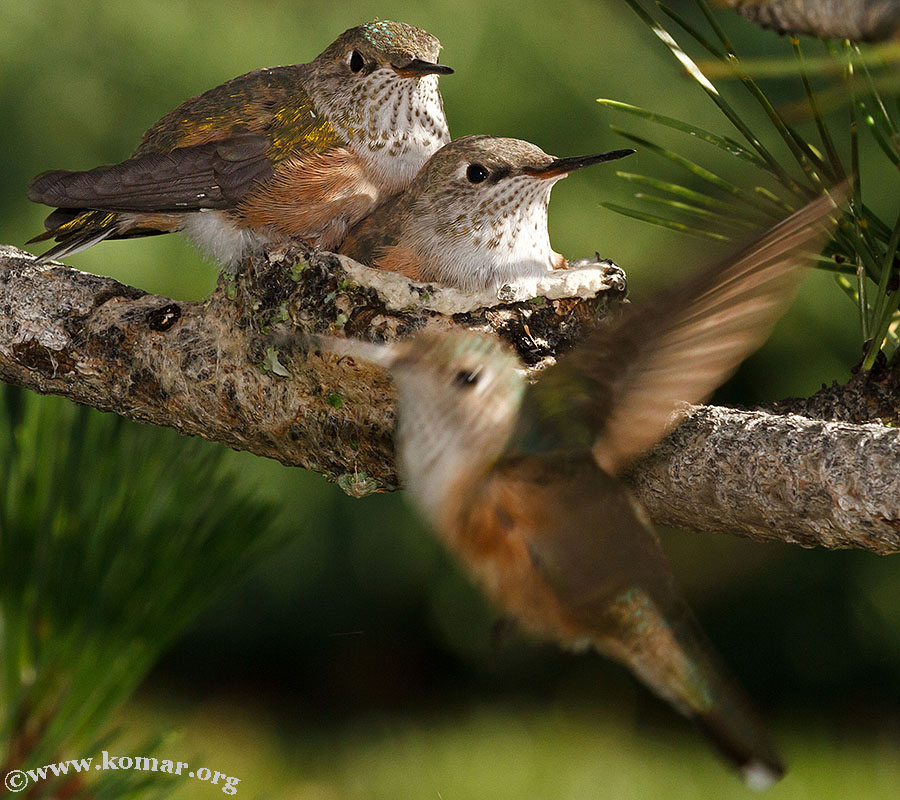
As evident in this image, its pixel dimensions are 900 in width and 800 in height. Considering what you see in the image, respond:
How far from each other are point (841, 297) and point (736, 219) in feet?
3.41

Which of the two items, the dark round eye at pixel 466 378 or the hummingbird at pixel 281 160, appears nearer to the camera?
the dark round eye at pixel 466 378

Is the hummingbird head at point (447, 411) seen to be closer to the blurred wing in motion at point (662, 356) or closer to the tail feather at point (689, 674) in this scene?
the blurred wing in motion at point (662, 356)

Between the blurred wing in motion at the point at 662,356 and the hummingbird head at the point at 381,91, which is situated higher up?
the hummingbird head at the point at 381,91

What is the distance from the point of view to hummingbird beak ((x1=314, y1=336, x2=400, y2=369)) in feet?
2.20

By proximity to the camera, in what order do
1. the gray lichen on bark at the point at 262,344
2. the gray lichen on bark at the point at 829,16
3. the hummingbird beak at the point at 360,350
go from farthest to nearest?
the gray lichen on bark at the point at 262,344 < the hummingbird beak at the point at 360,350 < the gray lichen on bark at the point at 829,16

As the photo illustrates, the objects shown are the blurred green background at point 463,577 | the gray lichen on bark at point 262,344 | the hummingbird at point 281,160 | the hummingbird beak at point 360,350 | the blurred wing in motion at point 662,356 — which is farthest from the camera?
the blurred green background at point 463,577

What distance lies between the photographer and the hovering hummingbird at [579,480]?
62 centimetres

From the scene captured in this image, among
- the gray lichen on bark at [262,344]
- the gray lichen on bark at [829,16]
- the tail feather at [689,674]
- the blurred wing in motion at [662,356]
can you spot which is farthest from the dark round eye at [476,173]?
the gray lichen on bark at [829,16]

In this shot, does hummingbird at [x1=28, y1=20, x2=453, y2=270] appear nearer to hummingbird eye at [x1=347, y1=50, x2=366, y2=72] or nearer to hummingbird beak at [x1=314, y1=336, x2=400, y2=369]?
hummingbird eye at [x1=347, y1=50, x2=366, y2=72]

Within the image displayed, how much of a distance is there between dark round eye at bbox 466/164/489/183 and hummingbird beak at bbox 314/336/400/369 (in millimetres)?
217

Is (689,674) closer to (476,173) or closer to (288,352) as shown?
(288,352)

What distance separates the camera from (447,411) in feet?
2.09

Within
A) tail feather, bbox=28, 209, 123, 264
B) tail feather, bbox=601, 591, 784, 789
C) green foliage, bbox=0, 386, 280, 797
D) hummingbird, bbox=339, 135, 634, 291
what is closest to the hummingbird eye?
hummingbird, bbox=339, 135, 634, 291

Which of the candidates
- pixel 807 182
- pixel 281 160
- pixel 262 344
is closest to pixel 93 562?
pixel 262 344
